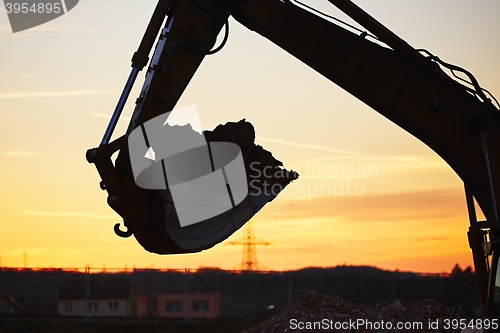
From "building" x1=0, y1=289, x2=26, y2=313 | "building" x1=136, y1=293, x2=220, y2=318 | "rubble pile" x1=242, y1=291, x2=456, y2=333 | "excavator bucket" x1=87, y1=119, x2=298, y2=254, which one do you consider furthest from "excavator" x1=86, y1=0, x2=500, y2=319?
"building" x1=0, y1=289, x2=26, y2=313

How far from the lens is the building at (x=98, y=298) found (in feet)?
73.8

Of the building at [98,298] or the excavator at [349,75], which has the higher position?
the excavator at [349,75]

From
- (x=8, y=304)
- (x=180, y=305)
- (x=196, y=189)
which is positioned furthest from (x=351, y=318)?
(x=8, y=304)

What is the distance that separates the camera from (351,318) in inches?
575

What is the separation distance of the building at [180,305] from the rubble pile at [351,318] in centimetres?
589

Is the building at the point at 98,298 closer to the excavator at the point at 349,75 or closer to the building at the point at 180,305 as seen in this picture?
the building at the point at 180,305

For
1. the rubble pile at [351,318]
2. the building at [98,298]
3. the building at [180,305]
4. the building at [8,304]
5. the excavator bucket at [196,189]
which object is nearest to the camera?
the excavator bucket at [196,189]

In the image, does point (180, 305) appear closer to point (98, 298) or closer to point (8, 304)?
point (98, 298)

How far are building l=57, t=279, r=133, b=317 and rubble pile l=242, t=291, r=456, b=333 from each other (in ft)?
26.3

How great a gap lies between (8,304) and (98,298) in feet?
11.0

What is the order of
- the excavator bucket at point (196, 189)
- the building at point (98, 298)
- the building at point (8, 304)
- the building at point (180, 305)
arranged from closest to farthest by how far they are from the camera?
1. the excavator bucket at point (196, 189)
2. the building at point (180, 305)
3. the building at point (98, 298)
4. the building at point (8, 304)

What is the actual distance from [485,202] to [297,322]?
7726 mm

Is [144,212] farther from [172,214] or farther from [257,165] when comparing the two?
[257,165]

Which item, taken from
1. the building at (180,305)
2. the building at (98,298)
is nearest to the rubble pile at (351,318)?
the building at (180,305)
